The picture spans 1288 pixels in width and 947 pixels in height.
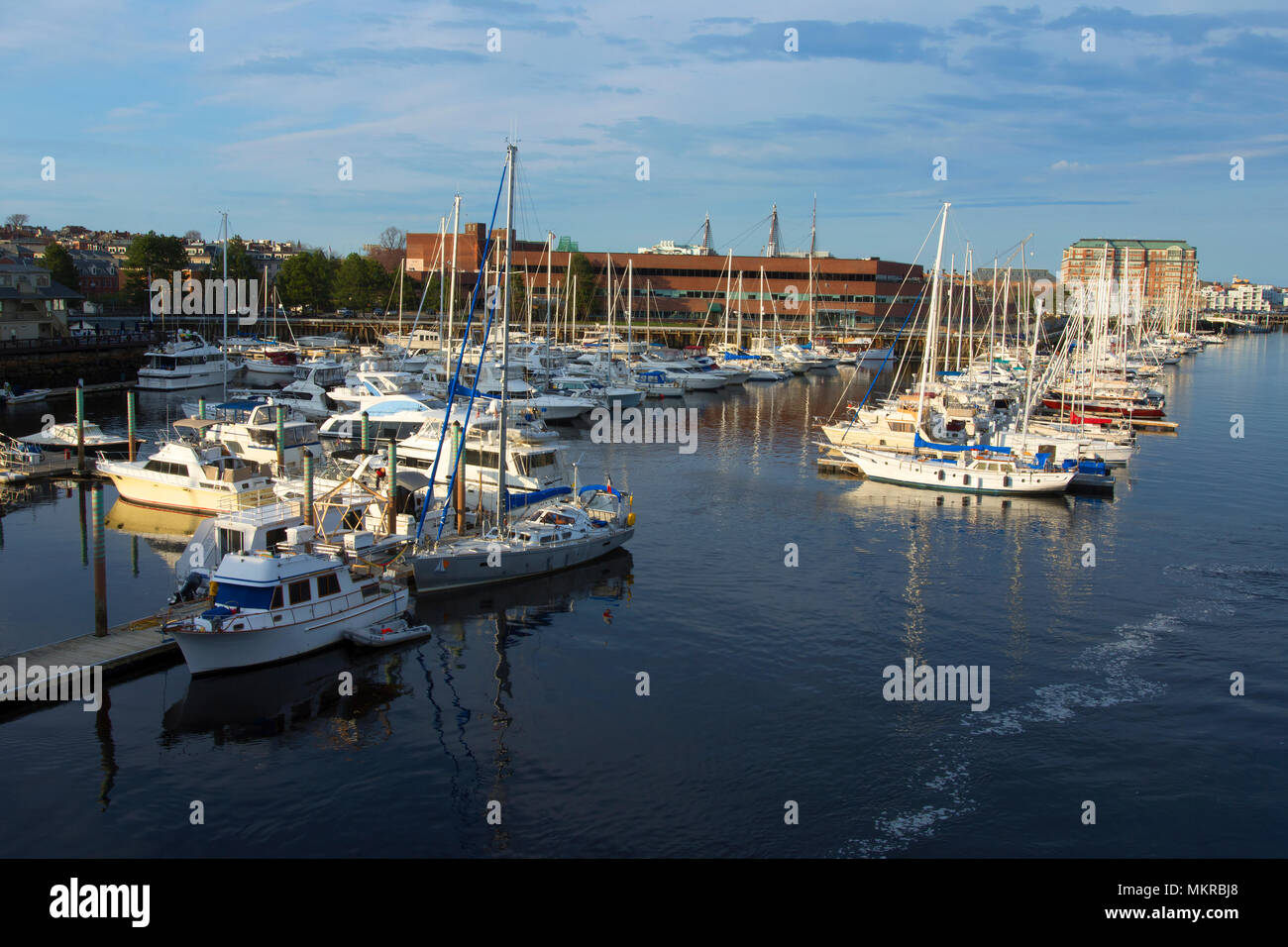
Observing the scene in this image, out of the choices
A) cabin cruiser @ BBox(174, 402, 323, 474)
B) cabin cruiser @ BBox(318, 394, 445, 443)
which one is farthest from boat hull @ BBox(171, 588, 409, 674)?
cabin cruiser @ BBox(318, 394, 445, 443)

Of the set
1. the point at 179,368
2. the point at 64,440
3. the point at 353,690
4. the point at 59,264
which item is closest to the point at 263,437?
the point at 64,440

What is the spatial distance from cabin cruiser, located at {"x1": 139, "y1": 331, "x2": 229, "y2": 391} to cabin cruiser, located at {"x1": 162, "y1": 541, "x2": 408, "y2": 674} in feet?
197

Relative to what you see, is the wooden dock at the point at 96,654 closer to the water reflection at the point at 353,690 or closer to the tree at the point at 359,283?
the water reflection at the point at 353,690

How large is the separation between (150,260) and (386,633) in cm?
10386

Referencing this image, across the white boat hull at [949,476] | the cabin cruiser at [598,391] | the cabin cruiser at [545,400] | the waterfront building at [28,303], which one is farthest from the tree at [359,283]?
the white boat hull at [949,476]

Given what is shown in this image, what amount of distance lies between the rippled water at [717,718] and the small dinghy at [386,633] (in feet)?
1.29

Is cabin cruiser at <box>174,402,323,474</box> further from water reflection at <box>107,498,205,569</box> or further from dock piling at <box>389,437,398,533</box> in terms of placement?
dock piling at <box>389,437,398,533</box>

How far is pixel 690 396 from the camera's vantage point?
301 ft

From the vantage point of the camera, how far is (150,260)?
113750mm

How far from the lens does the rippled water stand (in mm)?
18484

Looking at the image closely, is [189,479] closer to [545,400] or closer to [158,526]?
[158,526]

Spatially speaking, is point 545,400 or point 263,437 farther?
point 545,400

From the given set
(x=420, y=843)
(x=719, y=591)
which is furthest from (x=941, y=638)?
(x=420, y=843)
